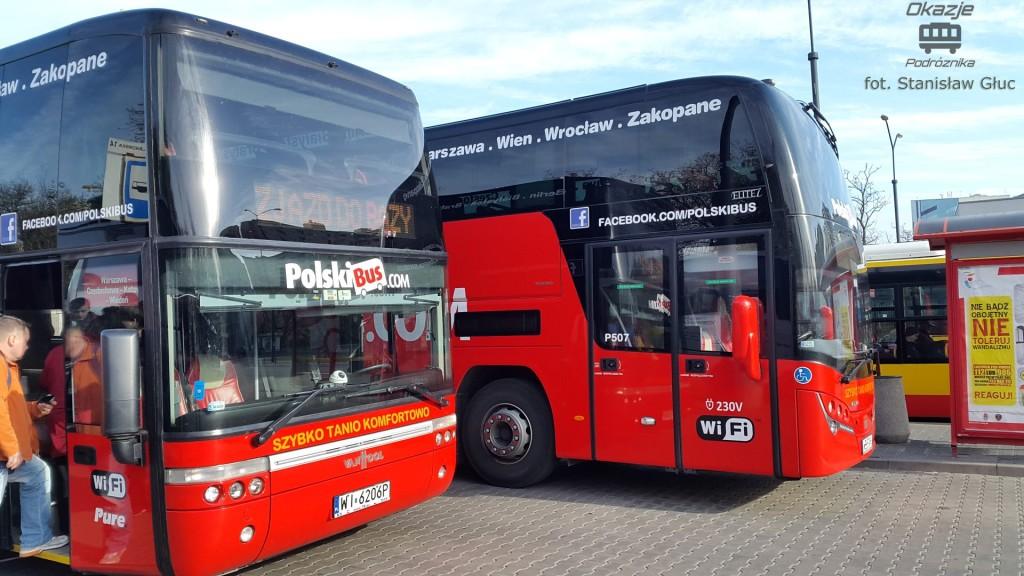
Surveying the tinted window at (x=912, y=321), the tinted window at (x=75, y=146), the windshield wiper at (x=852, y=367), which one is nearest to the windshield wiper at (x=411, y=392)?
the tinted window at (x=75, y=146)

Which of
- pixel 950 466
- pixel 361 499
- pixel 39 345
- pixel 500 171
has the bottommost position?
pixel 950 466

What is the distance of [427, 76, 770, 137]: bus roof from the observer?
7762mm

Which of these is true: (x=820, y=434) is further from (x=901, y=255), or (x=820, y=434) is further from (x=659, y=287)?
(x=901, y=255)

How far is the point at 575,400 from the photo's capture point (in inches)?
335

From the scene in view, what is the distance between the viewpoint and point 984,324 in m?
10.1

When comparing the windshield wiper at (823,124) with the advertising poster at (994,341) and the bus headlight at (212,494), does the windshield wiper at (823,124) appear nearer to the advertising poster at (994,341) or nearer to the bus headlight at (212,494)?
the advertising poster at (994,341)

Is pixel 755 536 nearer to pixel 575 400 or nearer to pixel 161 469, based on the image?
pixel 575 400

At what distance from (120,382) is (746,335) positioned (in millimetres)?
4697

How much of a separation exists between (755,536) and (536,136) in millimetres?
4434

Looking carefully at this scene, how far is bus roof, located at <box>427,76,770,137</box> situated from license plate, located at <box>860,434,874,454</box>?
11.0ft

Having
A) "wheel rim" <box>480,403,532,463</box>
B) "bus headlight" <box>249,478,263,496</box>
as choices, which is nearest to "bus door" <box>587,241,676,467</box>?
"wheel rim" <box>480,403,532,463</box>

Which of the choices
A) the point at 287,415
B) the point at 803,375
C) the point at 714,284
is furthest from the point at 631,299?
the point at 287,415

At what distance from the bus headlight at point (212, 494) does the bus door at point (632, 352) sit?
418 centimetres

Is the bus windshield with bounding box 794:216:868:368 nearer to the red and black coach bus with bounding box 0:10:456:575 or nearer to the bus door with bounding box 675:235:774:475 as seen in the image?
the bus door with bounding box 675:235:774:475
